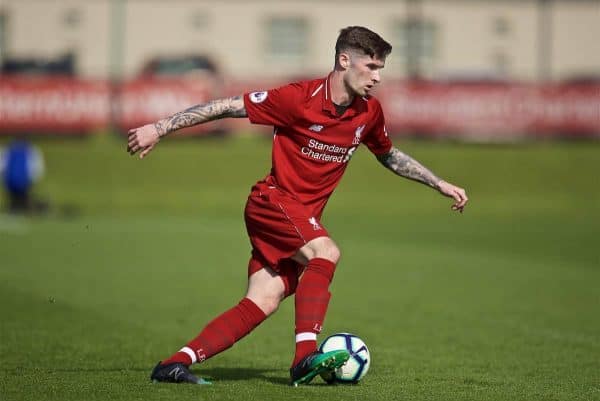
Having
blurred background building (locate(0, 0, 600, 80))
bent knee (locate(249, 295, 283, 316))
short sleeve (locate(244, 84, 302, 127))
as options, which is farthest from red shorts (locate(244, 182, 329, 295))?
blurred background building (locate(0, 0, 600, 80))

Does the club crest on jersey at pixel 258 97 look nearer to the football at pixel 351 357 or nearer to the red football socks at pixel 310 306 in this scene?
the red football socks at pixel 310 306

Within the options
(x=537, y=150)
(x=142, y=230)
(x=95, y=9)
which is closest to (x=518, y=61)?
(x=95, y=9)

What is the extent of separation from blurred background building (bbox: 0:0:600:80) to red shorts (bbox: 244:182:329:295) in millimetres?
36513

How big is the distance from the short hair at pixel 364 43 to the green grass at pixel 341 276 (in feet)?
6.36

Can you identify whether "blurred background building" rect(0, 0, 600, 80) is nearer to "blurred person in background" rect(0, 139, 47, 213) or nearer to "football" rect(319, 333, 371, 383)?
"blurred person in background" rect(0, 139, 47, 213)

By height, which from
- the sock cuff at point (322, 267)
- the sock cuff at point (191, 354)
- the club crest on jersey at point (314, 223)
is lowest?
the sock cuff at point (191, 354)

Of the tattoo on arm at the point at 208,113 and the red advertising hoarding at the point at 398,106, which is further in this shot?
the red advertising hoarding at the point at 398,106

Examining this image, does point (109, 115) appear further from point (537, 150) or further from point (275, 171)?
point (275, 171)

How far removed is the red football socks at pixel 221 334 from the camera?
7.12 meters

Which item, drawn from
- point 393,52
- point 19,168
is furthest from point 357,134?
point 393,52

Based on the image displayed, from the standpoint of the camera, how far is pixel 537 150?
27000 mm

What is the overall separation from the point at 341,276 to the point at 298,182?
7.61 meters

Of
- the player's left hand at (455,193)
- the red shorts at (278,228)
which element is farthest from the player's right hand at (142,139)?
the player's left hand at (455,193)

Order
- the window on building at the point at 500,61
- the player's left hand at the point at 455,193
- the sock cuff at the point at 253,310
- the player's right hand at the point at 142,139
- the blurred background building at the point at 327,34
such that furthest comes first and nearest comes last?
the window on building at the point at 500,61, the blurred background building at the point at 327,34, the player's left hand at the point at 455,193, the sock cuff at the point at 253,310, the player's right hand at the point at 142,139
